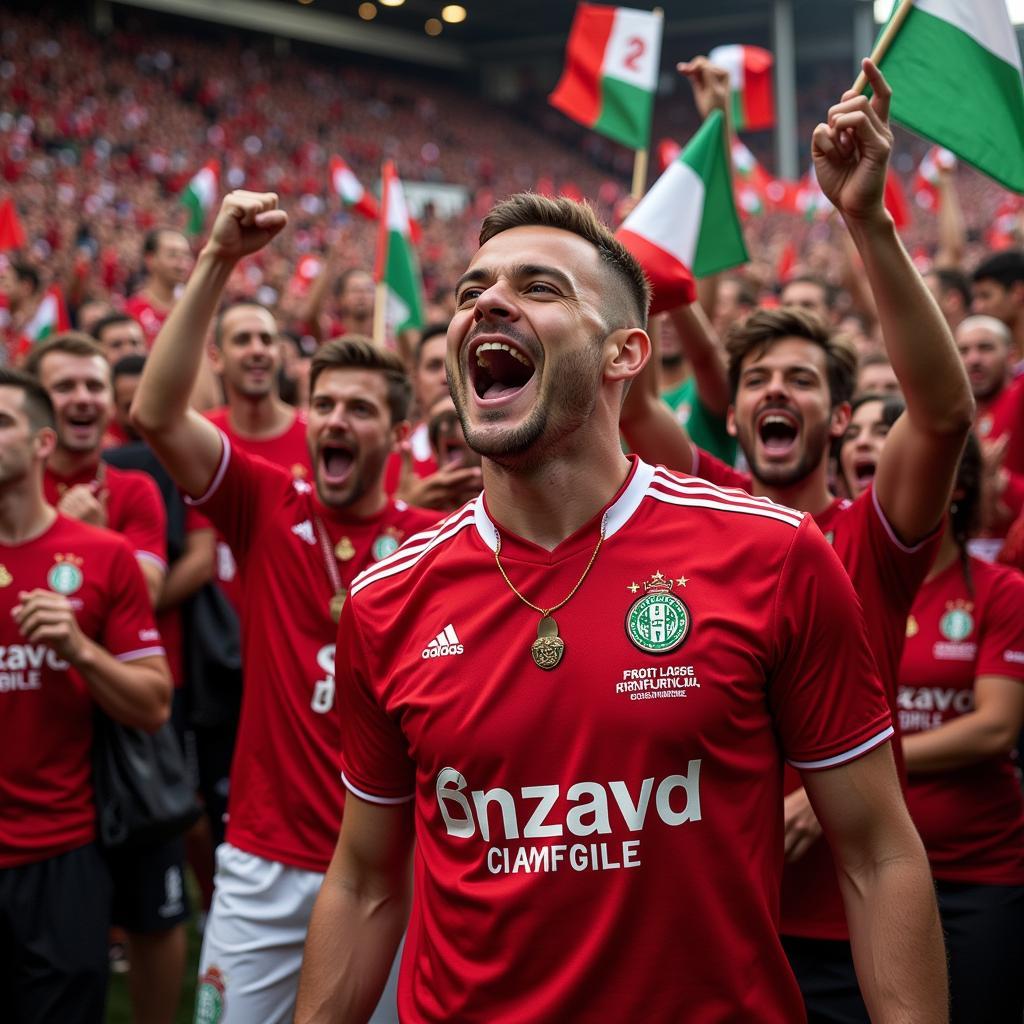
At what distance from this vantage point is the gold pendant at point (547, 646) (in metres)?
2.08

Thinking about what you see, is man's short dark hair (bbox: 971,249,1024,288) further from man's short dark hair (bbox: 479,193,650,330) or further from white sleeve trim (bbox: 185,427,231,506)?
man's short dark hair (bbox: 479,193,650,330)

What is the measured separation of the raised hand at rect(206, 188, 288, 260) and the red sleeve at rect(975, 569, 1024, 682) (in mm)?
2233

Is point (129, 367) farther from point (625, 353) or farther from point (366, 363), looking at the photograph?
point (625, 353)

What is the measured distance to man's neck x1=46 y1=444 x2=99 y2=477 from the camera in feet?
16.5

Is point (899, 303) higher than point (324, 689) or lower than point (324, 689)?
higher

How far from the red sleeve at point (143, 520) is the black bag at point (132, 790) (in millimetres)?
927

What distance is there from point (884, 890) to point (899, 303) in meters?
1.08

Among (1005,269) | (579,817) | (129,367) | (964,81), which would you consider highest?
(1005,269)

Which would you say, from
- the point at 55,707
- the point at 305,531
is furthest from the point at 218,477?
the point at 55,707

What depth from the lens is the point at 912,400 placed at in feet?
8.29

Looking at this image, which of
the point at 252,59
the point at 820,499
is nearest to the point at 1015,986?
the point at 820,499

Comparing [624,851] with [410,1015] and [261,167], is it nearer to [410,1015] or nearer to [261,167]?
[410,1015]

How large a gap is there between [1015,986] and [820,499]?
4.61 ft

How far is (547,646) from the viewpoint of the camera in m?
2.10
